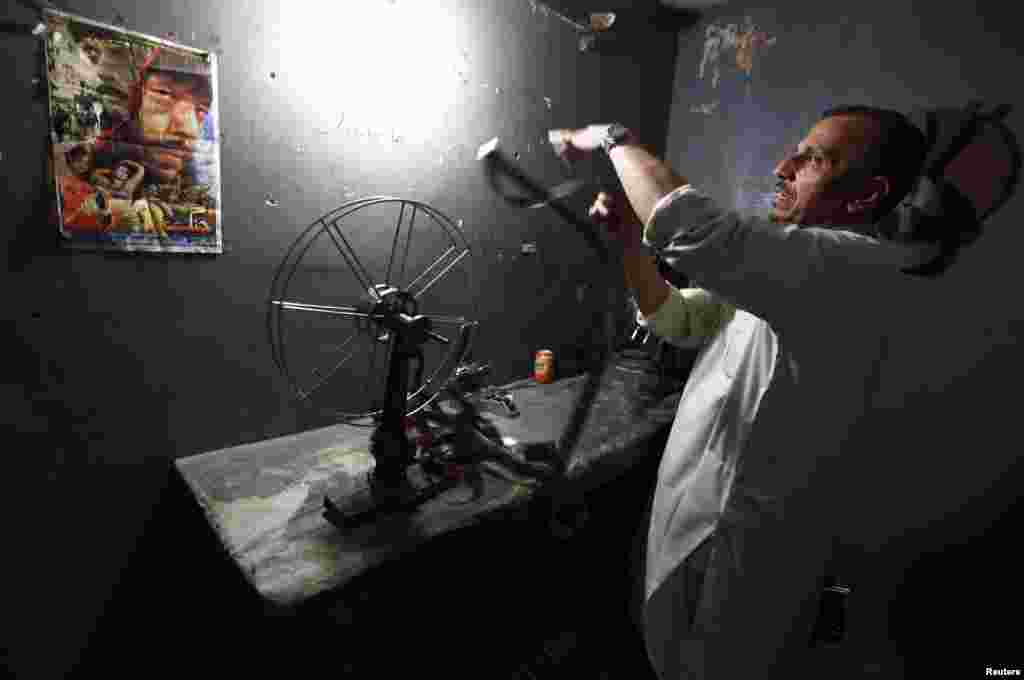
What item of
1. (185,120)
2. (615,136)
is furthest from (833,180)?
(185,120)

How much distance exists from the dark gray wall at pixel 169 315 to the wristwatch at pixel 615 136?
98 centimetres

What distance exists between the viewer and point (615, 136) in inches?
38.2

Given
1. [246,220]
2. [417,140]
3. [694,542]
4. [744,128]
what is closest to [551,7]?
[417,140]

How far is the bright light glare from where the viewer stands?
1.41 m

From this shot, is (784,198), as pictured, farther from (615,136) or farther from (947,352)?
(947,352)

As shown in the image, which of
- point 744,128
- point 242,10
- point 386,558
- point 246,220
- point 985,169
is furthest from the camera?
point 744,128

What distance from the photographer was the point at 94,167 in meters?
1.15

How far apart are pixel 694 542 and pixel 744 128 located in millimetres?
2309

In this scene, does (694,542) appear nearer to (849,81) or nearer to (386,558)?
(386,558)

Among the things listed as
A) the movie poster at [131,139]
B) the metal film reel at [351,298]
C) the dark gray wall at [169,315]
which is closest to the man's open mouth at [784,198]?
the metal film reel at [351,298]

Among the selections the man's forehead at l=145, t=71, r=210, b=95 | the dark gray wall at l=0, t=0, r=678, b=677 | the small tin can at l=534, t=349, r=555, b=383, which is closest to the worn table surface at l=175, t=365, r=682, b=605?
the dark gray wall at l=0, t=0, r=678, b=677

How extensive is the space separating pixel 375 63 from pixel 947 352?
2.53m

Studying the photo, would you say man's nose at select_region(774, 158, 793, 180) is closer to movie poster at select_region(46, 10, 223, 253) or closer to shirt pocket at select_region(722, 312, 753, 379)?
shirt pocket at select_region(722, 312, 753, 379)

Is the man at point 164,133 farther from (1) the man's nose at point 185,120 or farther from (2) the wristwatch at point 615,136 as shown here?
(2) the wristwatch at point 615,136
